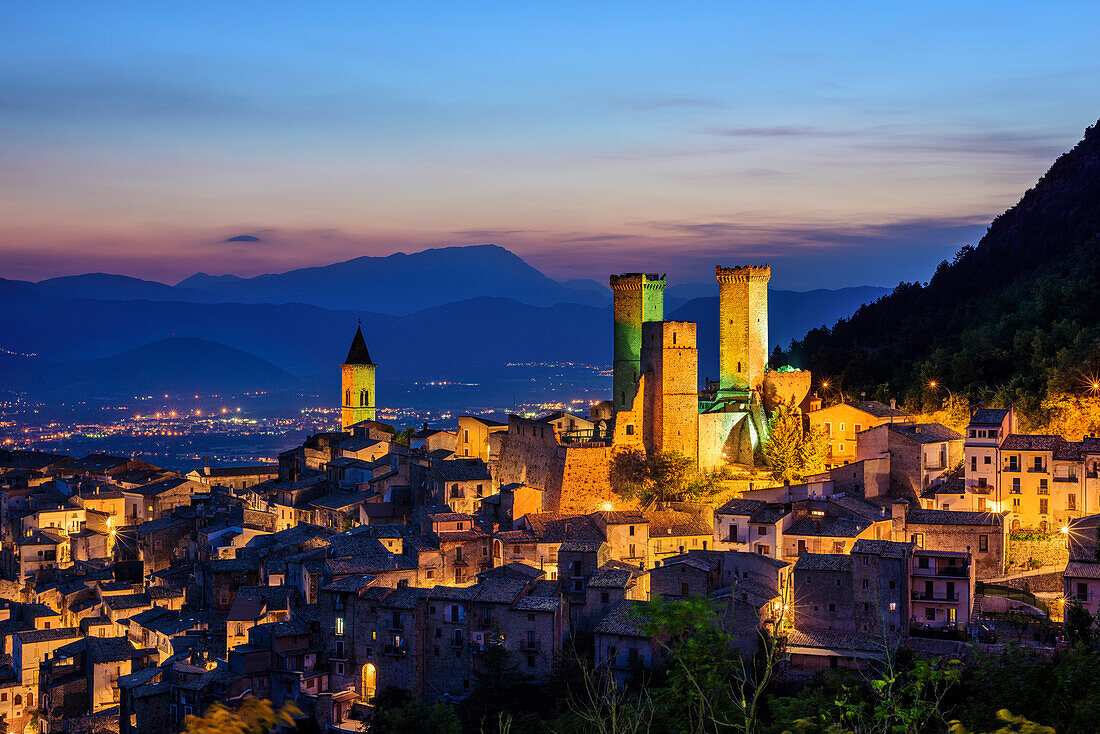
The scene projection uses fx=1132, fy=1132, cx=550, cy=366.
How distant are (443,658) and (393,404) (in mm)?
88202

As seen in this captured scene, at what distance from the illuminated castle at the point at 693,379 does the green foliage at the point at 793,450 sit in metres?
1.47

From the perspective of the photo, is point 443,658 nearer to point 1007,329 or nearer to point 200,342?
point 1007,329

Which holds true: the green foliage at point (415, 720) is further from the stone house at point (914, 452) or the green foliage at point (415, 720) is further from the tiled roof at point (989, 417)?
the tiled roof at point (989, 417)

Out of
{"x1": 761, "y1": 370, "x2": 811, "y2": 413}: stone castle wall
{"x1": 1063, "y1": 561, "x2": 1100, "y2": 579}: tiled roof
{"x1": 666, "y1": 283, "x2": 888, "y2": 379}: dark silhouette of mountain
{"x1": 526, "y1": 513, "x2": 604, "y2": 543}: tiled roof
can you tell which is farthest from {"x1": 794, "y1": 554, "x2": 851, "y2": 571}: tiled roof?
{"x1": 666, "y1": 283, "x2": 888, "y2": 379}: dark silhouette of mountain

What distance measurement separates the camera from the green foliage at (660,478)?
32500mm

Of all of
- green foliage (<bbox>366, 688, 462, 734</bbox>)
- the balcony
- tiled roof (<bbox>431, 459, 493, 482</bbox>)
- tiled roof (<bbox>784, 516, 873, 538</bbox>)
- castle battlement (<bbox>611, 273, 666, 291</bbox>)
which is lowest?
green foliage (<bbox>366, 688, 462, 734</bbox>)

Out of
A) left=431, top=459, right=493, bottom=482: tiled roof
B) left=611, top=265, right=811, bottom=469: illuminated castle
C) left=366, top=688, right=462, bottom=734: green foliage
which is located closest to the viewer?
left=366, top=688, right=462, bottom=734: green foliage

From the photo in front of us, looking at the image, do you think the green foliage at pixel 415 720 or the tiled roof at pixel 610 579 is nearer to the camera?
the green foliage at pixel 415 720

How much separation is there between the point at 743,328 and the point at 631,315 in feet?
14.8

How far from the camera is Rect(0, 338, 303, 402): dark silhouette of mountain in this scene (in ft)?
511

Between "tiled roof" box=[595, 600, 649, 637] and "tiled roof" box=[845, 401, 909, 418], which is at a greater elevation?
"tiled roof" box=[845, 401, 909, 418]

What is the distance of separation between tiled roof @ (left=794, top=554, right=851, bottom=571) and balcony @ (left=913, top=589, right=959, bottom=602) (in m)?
1.53

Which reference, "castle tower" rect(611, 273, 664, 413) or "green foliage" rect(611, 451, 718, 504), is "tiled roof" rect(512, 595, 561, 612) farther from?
"castle tower" rect(611, 273, 664, 413)

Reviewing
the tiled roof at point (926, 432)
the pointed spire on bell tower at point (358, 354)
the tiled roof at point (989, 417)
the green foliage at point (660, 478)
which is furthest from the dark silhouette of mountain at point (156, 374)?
the tiled roof at point (989, 417)
